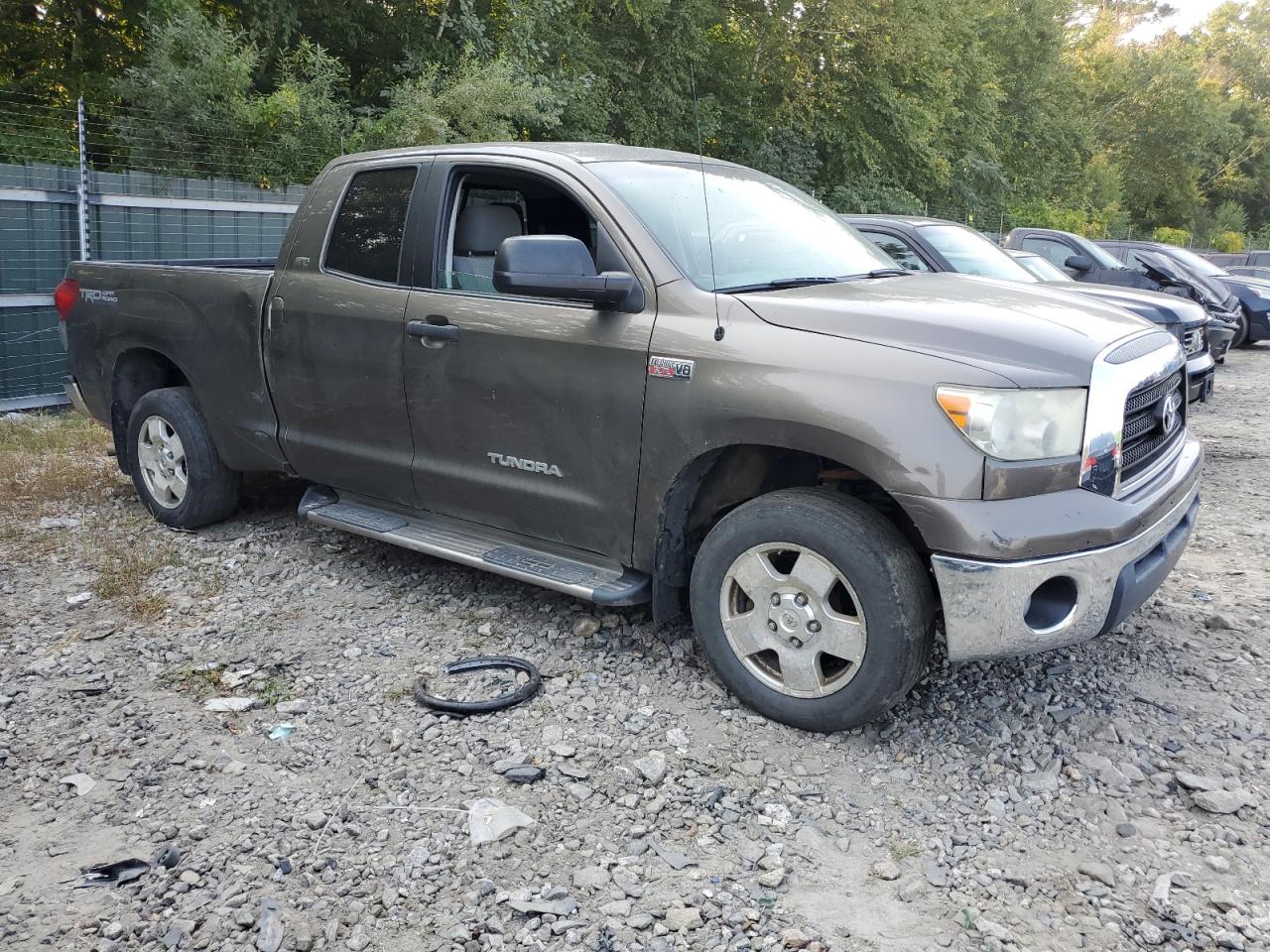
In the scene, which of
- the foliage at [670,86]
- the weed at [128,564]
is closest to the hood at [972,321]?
the weed at [128,564]

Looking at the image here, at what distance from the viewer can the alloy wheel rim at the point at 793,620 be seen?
3.54 metres

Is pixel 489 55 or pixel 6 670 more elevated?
pixel 489 55

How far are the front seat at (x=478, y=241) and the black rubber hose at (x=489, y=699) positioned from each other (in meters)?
1.49

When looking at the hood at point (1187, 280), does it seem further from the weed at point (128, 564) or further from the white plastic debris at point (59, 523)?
the white plastic debris at point (59, 523)

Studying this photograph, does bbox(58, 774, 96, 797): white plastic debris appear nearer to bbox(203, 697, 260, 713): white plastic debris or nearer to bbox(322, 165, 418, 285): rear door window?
bbox(203, 697, 260, 713): white plastic debris

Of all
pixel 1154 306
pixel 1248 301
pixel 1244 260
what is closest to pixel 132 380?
pixel 1154 306

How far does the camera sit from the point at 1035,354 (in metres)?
3.37

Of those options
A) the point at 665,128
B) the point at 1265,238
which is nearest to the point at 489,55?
the point at 665,128

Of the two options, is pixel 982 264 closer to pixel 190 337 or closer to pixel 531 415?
pixel 531 415

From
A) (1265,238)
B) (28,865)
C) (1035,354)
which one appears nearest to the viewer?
(28,865)

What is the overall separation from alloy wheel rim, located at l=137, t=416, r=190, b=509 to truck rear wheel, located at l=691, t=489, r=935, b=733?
3.20 meters

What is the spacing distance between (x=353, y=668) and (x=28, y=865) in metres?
1.42

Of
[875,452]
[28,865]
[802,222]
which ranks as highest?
[802,222]

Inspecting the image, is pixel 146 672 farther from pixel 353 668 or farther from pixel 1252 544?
pixel 1252 544
